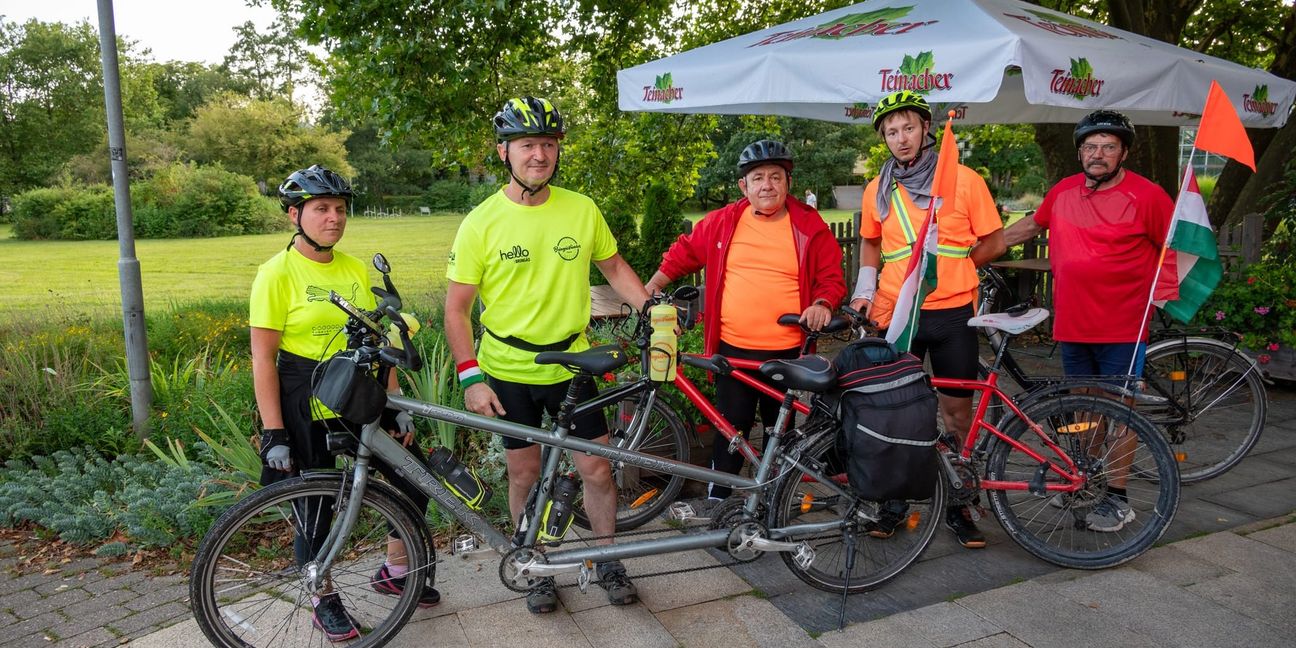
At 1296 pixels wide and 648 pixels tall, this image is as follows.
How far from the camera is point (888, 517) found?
3320 mm

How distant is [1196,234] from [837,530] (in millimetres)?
2112

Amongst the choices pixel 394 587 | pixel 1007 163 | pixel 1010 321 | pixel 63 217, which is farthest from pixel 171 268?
pixel 1007 163

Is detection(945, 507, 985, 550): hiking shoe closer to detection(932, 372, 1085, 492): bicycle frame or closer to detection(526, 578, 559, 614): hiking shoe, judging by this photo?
detection(932, 372, 1085, 492): bicycle frame

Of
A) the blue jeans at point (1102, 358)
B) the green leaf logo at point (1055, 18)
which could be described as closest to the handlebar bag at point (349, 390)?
the blue jeans at point (1102, 358)

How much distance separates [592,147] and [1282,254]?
6.38 m

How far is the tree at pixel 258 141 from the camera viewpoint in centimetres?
3691

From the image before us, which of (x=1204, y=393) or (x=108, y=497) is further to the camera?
(x=1204, y=393)

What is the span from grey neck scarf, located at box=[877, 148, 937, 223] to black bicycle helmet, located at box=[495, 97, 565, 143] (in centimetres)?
159

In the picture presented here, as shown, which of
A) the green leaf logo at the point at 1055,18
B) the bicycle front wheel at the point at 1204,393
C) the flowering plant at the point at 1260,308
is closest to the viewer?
the bicycle front wheel at the point at 1204,393

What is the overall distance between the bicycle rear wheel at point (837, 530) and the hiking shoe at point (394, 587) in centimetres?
136

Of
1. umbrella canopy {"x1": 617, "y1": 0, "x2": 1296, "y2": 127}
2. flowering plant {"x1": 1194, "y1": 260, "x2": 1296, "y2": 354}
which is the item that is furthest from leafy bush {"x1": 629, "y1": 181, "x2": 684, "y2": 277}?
flowering plant {"x1": 1194, "y1": 260, "x2": 1296, "y2": 354}

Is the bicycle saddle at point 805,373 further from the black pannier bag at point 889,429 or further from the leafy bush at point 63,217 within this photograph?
the leafy bush at point 63,217

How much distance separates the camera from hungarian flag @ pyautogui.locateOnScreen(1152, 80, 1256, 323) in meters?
3.64

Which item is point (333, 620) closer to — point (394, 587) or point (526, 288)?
point (394, 587)
